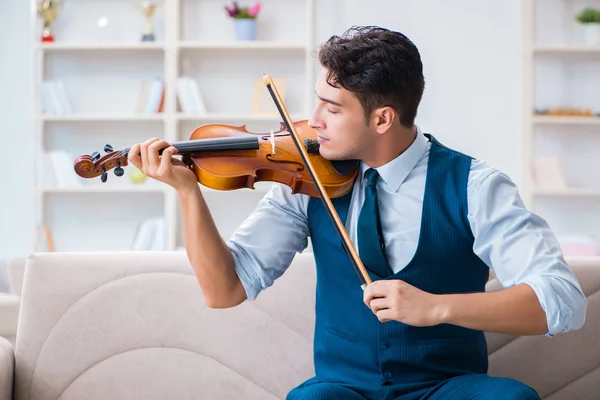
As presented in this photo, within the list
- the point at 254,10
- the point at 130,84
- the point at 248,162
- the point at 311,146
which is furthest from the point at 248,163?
the point at 130,84

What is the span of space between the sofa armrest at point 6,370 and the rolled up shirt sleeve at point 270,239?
20.9 inches

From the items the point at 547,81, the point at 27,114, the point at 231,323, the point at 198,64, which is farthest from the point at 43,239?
the point at 231,323

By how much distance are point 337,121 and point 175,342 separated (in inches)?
24.7

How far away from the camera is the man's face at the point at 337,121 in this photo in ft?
5.06

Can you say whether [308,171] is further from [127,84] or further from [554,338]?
[127,84]

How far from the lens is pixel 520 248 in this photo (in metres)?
1.45

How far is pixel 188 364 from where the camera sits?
71.3 inches

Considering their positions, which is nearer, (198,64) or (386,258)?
(386,258)

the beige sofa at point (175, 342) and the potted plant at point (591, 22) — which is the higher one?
the potted plant at point (591, 22)

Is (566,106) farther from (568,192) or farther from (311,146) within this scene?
(311,146)

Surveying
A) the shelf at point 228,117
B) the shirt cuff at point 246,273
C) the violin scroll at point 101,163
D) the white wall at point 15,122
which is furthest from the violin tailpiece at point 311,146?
the white wall at point 15,122

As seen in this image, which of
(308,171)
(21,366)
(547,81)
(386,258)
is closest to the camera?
(308,171)

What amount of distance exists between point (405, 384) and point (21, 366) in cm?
83

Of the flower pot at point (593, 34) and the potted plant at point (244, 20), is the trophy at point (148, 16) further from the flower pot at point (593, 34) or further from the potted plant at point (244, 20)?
the flower pot at point (593, 34)
